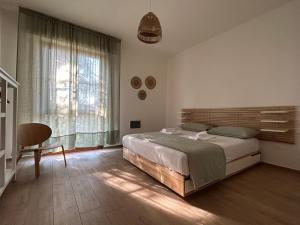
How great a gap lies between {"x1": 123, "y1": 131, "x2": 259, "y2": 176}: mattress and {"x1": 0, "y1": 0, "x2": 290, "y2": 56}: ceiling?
2.42 meters

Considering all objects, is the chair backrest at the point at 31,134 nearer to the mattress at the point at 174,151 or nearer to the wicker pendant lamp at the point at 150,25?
the mattress at the point at 174,151

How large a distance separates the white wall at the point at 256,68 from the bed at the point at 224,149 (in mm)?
199

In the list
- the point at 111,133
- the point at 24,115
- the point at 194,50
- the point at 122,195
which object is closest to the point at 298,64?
the point at 194,50

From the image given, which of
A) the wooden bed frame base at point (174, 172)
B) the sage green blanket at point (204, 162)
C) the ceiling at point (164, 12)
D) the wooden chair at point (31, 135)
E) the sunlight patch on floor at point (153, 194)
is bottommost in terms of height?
the sunlight patch on floor at point (153, 194)

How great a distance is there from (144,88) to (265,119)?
10.5ft

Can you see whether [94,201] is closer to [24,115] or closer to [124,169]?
[124,169]

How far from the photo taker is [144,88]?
4.92 m

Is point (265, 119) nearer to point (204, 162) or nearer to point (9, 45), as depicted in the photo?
point (204, 162)

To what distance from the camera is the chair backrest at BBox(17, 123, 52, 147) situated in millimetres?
2467

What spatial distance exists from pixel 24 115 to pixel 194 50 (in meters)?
4.44

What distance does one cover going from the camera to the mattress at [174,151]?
182 centimetres

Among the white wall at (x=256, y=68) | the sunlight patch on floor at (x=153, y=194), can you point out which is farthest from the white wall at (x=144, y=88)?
the sunlight patch on floor at (x=153, y=194)

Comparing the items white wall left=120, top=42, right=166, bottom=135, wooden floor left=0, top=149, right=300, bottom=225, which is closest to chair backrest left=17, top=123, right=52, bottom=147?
wooden floor left=0, top=149, right=300, bottom=225

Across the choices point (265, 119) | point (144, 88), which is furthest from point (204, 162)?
point (144, 88)
